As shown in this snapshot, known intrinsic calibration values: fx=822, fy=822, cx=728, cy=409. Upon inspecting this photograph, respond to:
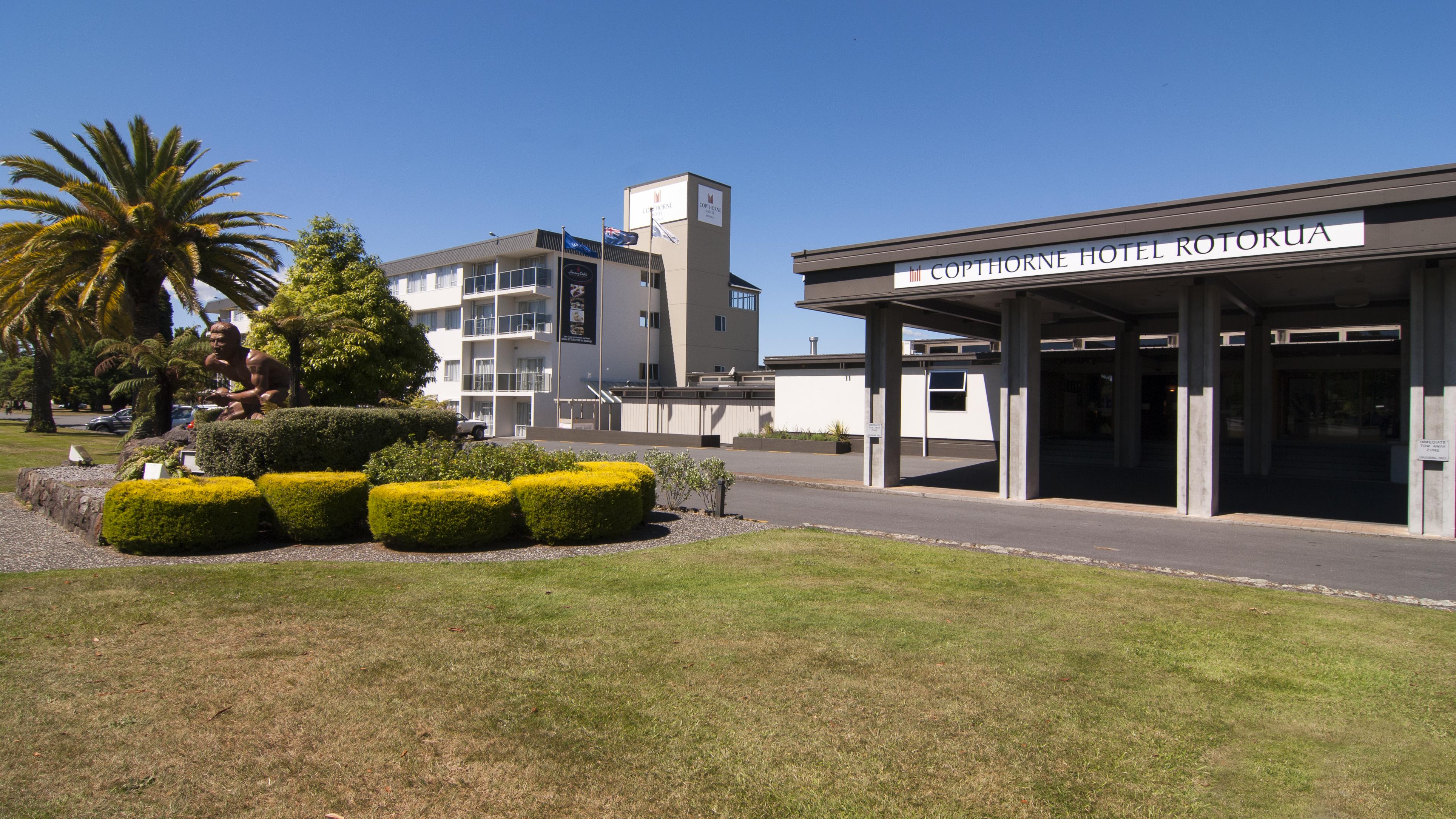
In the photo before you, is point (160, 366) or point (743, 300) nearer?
point (160, 366)

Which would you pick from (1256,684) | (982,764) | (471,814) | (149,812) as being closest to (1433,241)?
(1256,684)

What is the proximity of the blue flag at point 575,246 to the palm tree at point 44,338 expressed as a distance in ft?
71.7

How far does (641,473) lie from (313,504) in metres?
4.29

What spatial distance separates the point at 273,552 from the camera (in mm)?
9641

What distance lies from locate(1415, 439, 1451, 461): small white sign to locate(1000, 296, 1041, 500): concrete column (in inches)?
248

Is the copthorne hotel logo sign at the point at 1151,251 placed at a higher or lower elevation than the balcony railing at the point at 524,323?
lower

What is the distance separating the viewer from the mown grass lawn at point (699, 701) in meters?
3.87

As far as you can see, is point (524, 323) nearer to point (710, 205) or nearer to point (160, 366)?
point (710, 205)

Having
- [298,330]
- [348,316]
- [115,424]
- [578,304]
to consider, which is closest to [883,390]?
[298,330]

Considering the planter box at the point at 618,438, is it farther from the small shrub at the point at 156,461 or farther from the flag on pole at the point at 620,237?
the small shrub at the point at 156,461

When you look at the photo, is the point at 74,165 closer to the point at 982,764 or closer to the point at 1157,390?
the point at 982,764

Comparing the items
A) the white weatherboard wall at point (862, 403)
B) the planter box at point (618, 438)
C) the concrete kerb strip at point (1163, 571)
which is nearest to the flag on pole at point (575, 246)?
the planter box at point (618, 438)

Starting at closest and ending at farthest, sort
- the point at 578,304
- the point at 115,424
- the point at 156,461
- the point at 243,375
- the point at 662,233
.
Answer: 1. the point at 156,461
2. the point at 243,375
3. the point at 115,424
4. the point at 662,233
5. the point at 578,304

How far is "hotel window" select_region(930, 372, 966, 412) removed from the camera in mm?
29453
